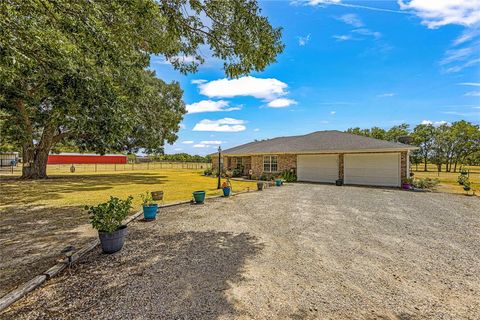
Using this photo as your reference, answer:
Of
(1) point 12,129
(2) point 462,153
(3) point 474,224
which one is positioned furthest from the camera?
(2) point 462,153

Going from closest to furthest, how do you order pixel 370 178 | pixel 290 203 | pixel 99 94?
pixel 99 94, pixel 290 203, pixel 370 178

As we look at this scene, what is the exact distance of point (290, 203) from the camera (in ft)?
35.8

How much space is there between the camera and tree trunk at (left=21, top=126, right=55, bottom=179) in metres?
21.7

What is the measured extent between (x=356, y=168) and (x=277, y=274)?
53.5 ft

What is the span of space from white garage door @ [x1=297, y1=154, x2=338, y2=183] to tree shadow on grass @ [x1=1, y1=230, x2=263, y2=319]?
1540cm

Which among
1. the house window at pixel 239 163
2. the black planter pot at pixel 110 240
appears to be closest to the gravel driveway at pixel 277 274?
the black planter pot at pixel 110 240

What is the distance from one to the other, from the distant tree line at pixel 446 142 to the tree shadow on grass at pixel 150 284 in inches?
1448

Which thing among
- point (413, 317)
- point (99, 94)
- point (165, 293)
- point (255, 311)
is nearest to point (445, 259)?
point (413, 317)

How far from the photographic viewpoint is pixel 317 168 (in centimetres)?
2028

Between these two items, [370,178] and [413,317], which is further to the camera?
[370,178]

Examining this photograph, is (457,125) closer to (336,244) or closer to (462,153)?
(462,153)

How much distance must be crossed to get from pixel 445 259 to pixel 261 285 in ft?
12.7

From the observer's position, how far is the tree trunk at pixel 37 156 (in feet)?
71.2

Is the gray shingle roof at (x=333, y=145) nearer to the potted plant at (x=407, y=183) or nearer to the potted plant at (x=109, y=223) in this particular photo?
the potted plant at (x=407, y=183)
